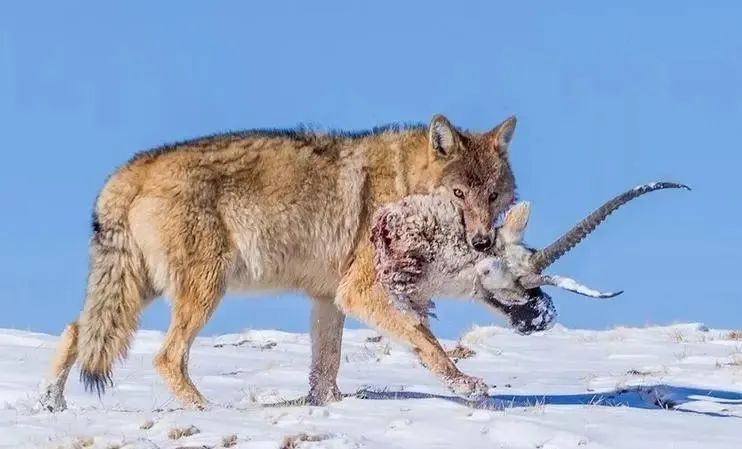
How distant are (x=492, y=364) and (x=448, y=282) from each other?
→ 341 cm

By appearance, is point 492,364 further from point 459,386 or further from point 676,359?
point 459,386

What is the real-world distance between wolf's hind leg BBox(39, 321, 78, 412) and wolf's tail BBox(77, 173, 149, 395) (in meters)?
0.12

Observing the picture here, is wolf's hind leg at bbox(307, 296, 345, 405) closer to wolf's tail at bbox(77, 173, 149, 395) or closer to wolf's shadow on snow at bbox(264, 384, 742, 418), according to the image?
wolf's shadow on snow at bbox(264, 384, 742, 418)

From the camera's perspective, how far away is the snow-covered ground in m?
6.66

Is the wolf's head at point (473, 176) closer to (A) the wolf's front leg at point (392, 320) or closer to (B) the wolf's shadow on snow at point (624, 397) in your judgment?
(A) the wolf's front leg at point (392, 320)

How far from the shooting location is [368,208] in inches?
349

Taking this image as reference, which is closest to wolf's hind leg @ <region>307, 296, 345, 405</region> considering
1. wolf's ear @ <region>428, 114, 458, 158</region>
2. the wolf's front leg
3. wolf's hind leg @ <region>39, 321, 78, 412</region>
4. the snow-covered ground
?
the snow-covered ground

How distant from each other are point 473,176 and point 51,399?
12.9 feet

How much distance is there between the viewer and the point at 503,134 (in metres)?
9.63

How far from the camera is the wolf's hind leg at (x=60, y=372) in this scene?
8.48m

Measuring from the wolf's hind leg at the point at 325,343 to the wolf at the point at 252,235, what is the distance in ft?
0.04

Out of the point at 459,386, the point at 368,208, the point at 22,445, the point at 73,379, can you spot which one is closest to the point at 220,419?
the point at 22,445

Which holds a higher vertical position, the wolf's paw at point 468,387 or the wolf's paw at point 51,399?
the wolf's paw at point 468,387

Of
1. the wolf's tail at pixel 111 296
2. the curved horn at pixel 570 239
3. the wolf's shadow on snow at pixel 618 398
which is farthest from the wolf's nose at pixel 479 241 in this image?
the wolf's tail at pixel 111 296
